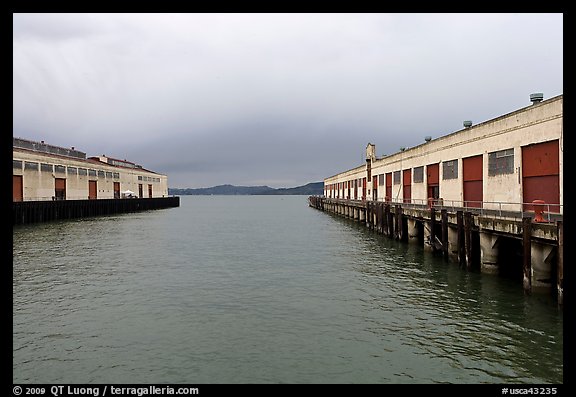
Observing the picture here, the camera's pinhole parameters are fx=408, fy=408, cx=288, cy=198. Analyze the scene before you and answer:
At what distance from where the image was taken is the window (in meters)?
34.3

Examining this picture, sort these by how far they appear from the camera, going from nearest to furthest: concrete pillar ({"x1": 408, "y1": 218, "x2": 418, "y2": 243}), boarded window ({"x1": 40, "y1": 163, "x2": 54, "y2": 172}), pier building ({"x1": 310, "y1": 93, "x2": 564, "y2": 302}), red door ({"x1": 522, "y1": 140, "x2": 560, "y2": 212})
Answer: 1. pier building ({"x1": 310, "y1": 93, "x2": 564, "y2": 302})
2. red door ({"x1": 522, "y1": 140, "x2": 560, "y2": 212})
3. concrete pillar ({"x1": 408, "y1": 218, "x2": 418, "y2": 243})
4. boarded window ({"x1": 40, "y1": 163, "x2": 54, "y2": 172})

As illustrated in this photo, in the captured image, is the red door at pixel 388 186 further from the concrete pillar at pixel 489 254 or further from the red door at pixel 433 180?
the concrete pillar at pixel 489 254

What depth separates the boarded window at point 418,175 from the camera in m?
42.6

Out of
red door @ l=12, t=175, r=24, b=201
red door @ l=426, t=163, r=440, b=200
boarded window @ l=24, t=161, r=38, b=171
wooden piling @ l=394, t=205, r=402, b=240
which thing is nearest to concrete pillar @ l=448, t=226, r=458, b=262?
red door @ l=426, t=163, r=440, b=200

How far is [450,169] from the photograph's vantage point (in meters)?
35.4

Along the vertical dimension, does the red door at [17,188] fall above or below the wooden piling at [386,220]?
above

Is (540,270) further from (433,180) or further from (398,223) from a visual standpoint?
(398,223)

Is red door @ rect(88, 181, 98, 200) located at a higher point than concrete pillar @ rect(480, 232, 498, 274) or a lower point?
higher

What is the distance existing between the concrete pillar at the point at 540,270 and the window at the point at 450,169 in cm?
1638

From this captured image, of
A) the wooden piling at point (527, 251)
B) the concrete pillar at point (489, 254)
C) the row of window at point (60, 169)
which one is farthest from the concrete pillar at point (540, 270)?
the row of window at point (60, 169)

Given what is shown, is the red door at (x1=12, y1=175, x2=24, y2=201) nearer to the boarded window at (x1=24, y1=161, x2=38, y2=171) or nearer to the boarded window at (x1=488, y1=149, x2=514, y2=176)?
the boarded window at (x1=24, y1=161, x2=38, y2=171)

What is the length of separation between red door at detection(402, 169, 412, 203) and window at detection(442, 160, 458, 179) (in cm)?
966
